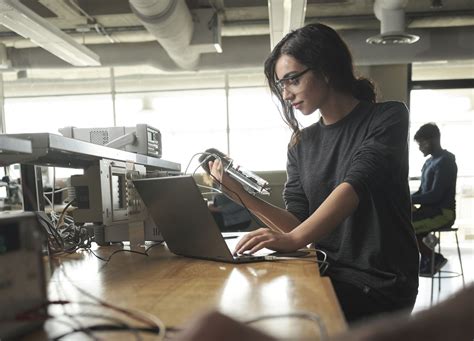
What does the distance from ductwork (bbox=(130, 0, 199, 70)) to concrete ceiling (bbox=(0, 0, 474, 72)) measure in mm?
241

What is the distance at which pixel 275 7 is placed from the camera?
9.43 ft

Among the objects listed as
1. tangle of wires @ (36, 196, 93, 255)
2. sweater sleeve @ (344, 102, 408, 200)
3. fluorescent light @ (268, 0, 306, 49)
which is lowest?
tangle of wires @ (36, 196, 93, 255)

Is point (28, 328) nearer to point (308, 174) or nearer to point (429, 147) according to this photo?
point (308, 174)

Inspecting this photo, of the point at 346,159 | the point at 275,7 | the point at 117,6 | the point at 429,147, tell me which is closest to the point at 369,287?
the point at 346,159

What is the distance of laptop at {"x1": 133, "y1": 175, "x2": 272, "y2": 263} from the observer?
3.02ft

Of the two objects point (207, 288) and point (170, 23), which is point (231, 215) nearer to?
point (170, 23)

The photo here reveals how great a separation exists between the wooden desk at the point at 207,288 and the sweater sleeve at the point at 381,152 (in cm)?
26

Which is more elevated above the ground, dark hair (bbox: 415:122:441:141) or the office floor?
dark hair (bbox: 415:122:441:141)

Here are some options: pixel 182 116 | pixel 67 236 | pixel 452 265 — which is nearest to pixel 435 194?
pixel 452 265

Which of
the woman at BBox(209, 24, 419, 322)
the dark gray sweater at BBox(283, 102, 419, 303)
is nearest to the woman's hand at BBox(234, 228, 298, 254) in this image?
the woman at BBox(209, 24, 419, 322)

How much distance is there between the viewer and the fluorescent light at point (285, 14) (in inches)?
110

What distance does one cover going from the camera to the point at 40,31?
3.17 m

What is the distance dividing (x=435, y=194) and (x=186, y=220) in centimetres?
311

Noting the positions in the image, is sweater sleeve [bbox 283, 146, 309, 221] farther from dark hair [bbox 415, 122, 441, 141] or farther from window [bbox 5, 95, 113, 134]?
window [bbox 5, 95, 113, 134]
